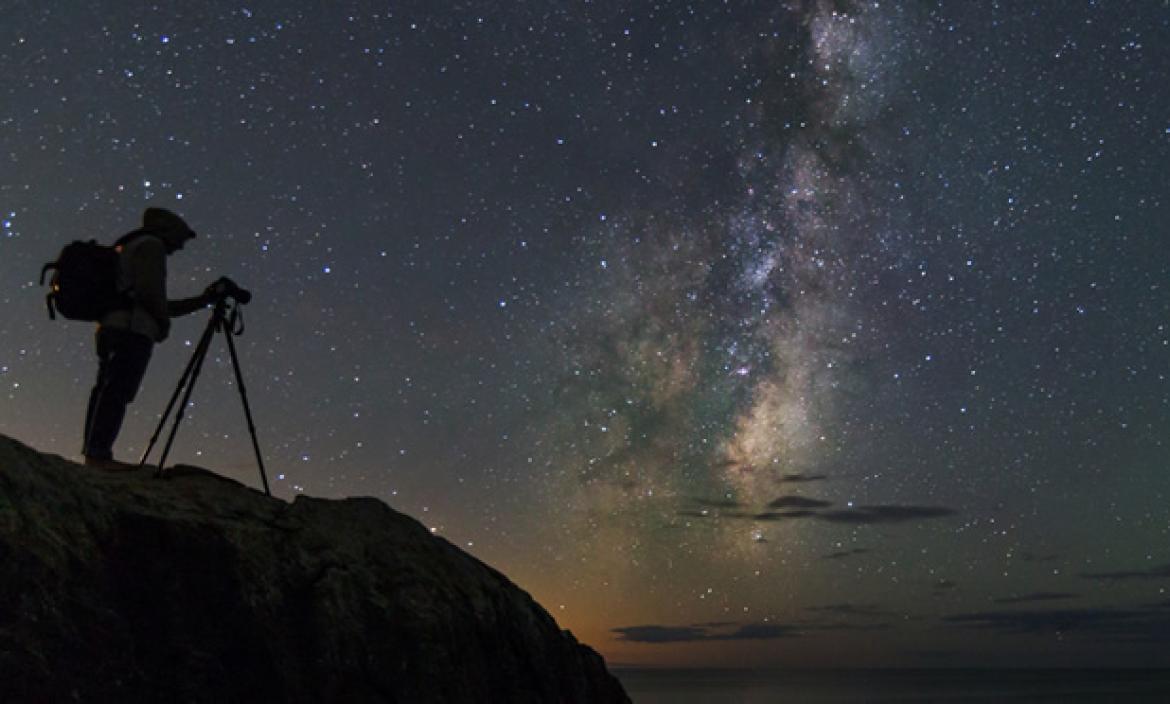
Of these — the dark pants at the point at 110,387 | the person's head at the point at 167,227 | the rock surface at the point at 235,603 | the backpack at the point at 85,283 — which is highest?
the person's head at the point at 167,227

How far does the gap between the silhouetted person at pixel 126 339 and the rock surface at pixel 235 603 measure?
50 cm

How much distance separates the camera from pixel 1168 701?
386 feet

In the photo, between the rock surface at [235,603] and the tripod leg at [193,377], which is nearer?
the rock surface at [235,603]

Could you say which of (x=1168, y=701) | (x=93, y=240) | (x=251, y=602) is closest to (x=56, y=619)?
(x=251, y=602)

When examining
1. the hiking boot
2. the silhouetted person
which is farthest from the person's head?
the hiking boot

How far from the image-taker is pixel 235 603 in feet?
15.5

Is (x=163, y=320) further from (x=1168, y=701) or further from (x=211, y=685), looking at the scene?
(x=1168, y=701)

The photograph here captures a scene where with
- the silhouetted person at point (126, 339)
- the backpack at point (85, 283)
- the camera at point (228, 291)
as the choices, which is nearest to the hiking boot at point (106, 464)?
the silhouetted person at point (126, 339)

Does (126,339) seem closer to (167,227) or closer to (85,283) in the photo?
(85,283)

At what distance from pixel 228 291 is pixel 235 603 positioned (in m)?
2.76

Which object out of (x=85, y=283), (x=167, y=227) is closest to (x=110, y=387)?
(x=85, y=283)

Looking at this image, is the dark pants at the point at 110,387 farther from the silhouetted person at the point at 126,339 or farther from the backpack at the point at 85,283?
the backpack at the point at 85,283

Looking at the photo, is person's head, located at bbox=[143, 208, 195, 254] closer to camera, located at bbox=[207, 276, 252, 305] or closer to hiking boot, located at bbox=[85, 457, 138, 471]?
camera, located at bbox=[207, 276, 252, 305]

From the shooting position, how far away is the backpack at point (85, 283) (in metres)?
5.73
